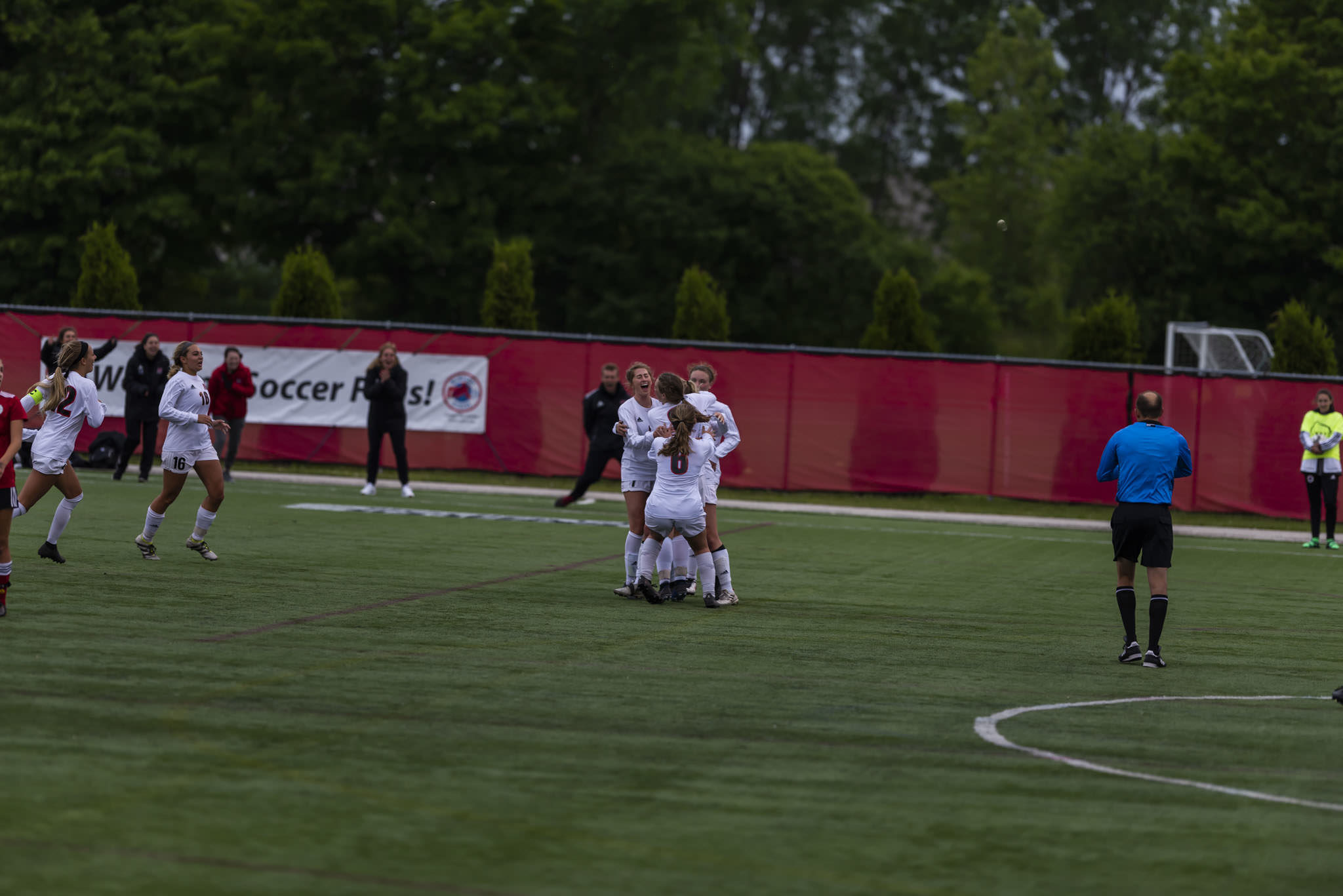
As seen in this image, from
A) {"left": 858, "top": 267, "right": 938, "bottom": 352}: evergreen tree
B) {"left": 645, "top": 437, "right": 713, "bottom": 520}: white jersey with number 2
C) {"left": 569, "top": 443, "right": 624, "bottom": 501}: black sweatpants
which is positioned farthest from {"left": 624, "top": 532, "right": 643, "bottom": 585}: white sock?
{"left": 858, "top": 267, "right": 938, "bottom": 352}: evergreen tree

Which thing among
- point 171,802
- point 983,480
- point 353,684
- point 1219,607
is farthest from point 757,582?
Answer: point 983,480

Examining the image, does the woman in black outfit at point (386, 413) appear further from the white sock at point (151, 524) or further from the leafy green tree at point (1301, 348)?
the leafy green tree at point (1301, 348)

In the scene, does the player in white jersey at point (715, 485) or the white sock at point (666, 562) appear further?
the white sock at point (666, 562)

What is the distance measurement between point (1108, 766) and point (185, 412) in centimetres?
940

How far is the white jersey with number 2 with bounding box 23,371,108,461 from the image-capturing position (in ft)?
43.5

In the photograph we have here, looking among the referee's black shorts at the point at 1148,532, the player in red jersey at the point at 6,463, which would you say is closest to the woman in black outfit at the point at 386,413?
the player in red jersey at the point at 6,463

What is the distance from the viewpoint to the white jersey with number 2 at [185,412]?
13.8 meters

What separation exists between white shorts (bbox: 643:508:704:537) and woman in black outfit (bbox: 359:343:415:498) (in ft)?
35.8

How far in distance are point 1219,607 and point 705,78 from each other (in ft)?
133

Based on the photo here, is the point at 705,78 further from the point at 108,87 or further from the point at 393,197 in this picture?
the point at 108,87

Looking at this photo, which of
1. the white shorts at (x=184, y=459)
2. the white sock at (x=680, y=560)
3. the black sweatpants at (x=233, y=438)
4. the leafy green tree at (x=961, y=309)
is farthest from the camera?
the leafy green tree at (x=961, y=309)

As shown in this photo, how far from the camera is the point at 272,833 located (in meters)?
5.62

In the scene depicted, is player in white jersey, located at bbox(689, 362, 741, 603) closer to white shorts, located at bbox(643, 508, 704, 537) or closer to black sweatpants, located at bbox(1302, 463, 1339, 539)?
white shorts, located at bbox(643, 508, 704, 537)

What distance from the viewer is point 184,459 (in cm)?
1396
